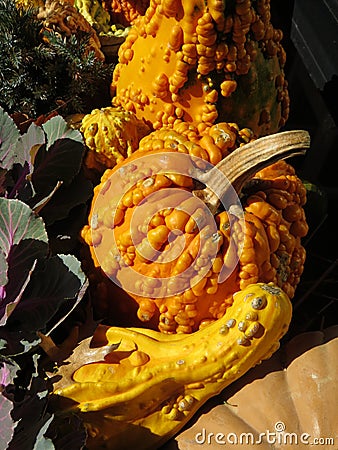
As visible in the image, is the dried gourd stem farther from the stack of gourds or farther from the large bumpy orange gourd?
the large bumpy orange gourd

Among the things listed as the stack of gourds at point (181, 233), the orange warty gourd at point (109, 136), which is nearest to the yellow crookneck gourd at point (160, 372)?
the stack of gourds at point (181, 233)

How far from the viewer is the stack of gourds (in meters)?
1.05

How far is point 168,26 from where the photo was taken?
4.16 ft

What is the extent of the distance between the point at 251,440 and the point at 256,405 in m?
0.06

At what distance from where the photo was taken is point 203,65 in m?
1.27

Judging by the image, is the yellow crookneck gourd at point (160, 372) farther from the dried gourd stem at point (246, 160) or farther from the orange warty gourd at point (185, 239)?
the dried gourd stem at point (246, 160)

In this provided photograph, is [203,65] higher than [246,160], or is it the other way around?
[203,65]

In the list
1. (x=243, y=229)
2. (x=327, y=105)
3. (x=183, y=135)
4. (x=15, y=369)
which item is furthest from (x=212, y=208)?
(x=327, y=105)

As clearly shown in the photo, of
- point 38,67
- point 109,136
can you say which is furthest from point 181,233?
point 38,67

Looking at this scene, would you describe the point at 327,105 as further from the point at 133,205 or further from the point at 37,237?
the point at 37,237

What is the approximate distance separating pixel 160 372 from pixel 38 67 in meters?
0.80

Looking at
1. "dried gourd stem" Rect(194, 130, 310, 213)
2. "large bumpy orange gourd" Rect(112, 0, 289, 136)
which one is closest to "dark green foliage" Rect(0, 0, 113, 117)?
"large bumpy orange gourd" Rect(112, 0, 289, 136)

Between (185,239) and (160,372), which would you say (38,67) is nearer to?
(185,239)

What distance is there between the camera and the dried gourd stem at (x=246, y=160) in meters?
1.11
